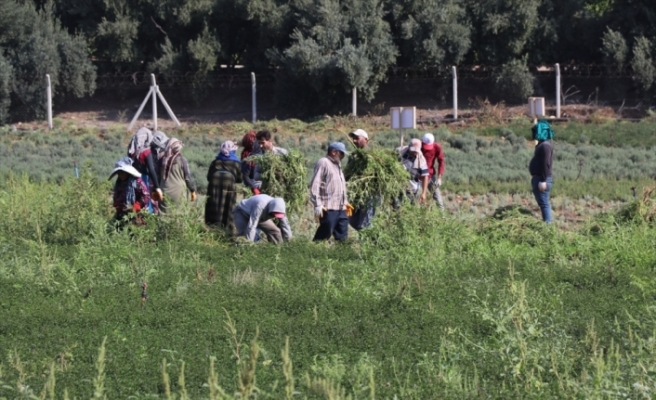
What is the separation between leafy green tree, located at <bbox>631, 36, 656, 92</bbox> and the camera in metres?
33.1

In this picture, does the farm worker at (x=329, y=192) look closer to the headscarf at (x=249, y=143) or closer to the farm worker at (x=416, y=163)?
the headscarf at (x=249, y=143)

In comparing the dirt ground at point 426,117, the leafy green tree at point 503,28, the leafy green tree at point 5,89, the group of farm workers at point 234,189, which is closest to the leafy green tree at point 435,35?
the leafy green tree at point 503,28

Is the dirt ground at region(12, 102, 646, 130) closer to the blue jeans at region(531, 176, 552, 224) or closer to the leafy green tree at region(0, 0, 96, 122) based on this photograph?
the leafy green tree at region(0, 0, 96, 122)

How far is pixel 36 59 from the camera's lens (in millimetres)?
35688

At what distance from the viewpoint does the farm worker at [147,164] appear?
13.1 meters

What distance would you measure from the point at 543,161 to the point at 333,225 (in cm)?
357

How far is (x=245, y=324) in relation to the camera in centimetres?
860

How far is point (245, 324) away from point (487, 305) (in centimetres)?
202

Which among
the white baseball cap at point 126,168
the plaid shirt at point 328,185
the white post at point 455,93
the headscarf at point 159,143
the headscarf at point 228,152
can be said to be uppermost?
the white post at point 455,93

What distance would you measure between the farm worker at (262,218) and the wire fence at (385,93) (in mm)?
20219

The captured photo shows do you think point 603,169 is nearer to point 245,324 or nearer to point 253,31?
point 245,324

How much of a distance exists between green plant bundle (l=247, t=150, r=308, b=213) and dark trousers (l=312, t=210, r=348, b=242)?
1.84ft

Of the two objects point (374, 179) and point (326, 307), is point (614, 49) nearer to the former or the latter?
point (374, 179)

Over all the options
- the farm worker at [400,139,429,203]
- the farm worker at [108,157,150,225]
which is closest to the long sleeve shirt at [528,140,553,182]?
the farm worker at [400,139,429,203]
